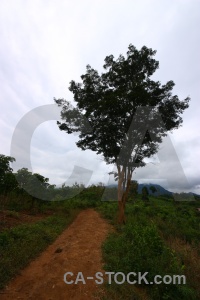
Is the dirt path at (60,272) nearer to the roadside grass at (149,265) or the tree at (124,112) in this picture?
the roadside grass at (149,265)

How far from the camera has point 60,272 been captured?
5.08 meters

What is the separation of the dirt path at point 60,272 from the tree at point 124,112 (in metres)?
5.36

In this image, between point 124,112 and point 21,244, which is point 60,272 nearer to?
point 21,244

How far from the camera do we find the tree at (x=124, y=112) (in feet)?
36.0

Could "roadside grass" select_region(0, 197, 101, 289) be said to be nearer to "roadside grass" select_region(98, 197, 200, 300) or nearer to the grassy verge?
the grassy verge

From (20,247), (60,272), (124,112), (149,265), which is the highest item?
(124,112)

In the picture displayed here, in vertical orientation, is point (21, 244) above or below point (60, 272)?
above

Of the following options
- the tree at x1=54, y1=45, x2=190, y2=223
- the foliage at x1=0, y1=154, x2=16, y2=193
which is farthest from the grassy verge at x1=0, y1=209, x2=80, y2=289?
the tree at x1=54, y1=45, x2=190, y2=223

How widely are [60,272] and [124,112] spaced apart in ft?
25.8

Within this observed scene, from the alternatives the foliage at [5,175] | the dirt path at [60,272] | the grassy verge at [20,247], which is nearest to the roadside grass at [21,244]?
the grassy verge at [20,247]

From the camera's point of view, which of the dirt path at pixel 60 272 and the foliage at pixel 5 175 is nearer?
the dirt path at pixel 60 272

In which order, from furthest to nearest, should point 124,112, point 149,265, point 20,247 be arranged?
A: point 124,112 < point 20,247 < point 149,265

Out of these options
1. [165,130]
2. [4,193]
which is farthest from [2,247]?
[165,130]

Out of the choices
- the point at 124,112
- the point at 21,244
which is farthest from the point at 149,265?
the point at 124,112
